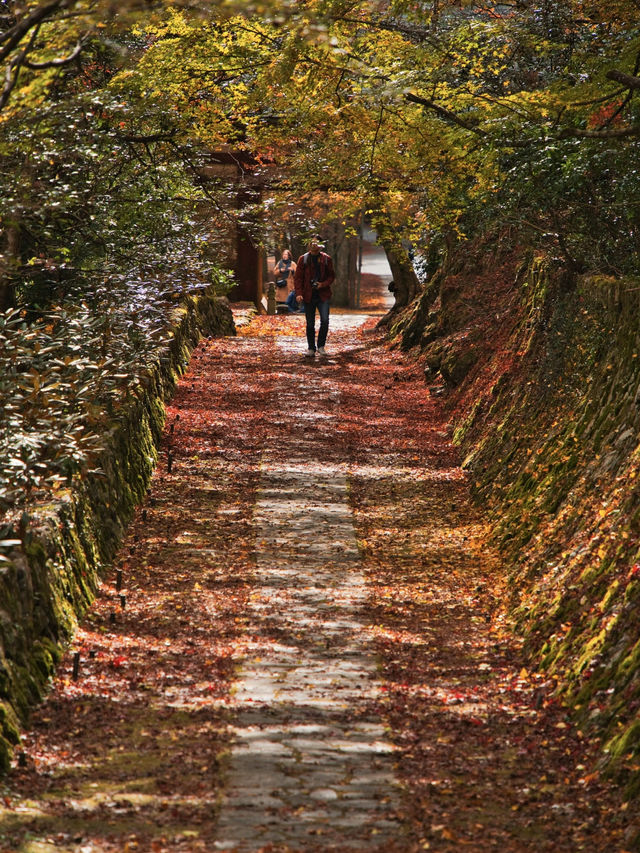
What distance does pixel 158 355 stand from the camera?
1258cm

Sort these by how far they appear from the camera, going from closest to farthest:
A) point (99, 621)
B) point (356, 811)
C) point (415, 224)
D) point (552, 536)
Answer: point (356, 811)
point (99, 621)
point (552, 536)
point (415, 224)

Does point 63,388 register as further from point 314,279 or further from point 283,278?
point 283,278

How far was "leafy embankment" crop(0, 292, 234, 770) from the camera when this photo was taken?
5.94 metres

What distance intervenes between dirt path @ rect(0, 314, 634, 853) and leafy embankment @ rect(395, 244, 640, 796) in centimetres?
24

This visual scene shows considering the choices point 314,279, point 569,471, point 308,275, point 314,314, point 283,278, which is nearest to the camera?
point 569,471

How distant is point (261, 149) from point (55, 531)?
925 cm

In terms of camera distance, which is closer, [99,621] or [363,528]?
[99,621]

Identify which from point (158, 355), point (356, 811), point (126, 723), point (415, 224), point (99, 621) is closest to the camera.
Result: point (356, 811)

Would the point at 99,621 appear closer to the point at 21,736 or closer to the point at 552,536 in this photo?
the point at 21,736

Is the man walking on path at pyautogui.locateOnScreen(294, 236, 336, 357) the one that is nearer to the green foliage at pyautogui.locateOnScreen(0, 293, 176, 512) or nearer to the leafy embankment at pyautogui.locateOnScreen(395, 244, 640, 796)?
the leafy embankment at pyautogui.locateOnScreen(395, 244, 640, 796)

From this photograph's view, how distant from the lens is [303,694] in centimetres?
629

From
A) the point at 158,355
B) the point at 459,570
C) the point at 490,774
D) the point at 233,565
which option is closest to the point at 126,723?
the point at 490,774

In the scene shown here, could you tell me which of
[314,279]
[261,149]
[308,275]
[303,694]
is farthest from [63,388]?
[314,279]

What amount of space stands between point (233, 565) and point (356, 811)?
3.88 metres
